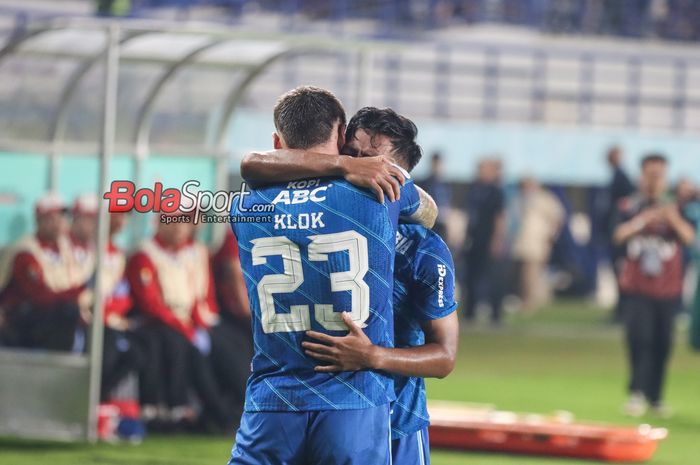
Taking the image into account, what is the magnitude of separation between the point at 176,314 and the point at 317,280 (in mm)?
6283

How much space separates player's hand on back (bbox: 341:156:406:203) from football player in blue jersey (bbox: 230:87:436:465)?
0.03ft

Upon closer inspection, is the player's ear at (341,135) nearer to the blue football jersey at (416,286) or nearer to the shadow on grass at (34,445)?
the blue football jersey at (416,286)

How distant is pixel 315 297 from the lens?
4.22m

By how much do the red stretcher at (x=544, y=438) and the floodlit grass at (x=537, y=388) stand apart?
0.11 meters

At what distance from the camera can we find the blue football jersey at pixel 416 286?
14.5 ft

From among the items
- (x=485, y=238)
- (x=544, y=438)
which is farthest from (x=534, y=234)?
(x=544, y=438)

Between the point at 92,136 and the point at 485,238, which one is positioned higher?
the point at 92,136

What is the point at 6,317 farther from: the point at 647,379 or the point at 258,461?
the point at 258,461

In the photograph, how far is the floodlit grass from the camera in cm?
930

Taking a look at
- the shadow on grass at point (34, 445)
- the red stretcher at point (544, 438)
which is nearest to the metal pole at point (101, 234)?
the shadow on grass at point (34, 445)

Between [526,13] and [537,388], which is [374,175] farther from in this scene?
→ [526,13]

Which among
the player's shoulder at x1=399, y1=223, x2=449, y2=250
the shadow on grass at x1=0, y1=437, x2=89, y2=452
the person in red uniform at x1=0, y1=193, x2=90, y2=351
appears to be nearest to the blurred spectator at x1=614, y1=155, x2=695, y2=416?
the person in red uniform at x1=0, y1=193, x2=90, y2=351

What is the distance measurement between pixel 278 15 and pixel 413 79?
2.91 m

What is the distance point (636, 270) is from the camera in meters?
11.9
